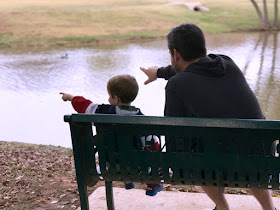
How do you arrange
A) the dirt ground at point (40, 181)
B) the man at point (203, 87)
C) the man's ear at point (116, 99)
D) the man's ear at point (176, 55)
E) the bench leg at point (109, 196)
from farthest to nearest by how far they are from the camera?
1. the dirt ground at point (40, 181)
2. the bench leg at point (109, 196)
3. the man's ear at point (116, 99)
4. the man's ear at point (176, 55)
5. the man at point (203, 87)

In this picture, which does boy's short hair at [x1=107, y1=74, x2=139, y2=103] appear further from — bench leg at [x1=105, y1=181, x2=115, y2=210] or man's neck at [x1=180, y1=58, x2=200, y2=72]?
bench leg at [x1=105, y1=181, x2=115, y2=210]

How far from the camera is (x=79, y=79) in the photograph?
15.7 m

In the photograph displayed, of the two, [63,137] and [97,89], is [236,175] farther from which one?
[97,89]

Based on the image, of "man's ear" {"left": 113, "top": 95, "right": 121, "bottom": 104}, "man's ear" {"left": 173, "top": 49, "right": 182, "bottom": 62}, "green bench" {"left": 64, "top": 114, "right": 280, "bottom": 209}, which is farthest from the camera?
"man's ear" {"left": 113, "top": 95, "right": 121, "bottom": 104}

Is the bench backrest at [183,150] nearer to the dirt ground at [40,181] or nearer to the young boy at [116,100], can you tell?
the young boy at [116,100]

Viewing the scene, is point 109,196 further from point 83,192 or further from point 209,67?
point 209,67

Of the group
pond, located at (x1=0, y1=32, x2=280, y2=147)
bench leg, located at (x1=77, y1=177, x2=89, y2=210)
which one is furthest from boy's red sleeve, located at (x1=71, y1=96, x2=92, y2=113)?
pond, located at (x1=0, y1=32, x2=280, y2=147)

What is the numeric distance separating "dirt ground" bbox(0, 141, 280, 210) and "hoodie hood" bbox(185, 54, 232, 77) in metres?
2.01

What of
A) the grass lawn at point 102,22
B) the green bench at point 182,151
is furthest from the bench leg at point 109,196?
the grass lawn at point 102,22

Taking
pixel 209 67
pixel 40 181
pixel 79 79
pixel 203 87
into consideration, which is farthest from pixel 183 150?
pixel 79 79

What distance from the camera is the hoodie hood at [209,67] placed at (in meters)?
2.83

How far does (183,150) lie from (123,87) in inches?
30.3

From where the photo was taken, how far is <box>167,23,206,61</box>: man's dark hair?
2.85m

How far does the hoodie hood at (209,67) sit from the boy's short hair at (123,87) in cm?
57
